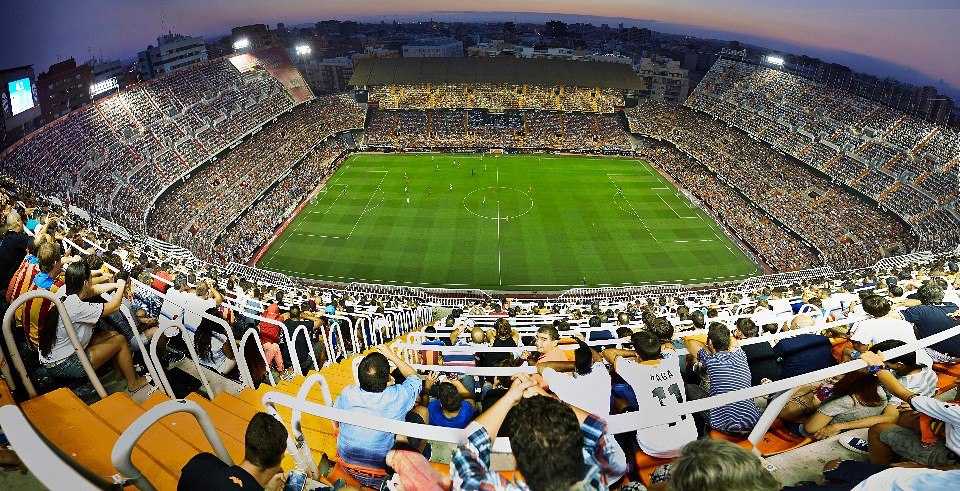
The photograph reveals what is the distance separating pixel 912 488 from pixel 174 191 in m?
40.6

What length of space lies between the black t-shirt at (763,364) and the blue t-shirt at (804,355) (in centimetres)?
21

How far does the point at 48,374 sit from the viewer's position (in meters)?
5.15

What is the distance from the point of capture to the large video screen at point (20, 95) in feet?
101

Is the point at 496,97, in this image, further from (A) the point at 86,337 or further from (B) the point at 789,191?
(A) the point at 86,337

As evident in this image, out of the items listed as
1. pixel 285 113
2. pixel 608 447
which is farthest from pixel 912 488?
pixel 285 113

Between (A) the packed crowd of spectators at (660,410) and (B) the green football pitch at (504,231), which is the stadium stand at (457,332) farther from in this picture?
(B) the green football pitch at (504,231)

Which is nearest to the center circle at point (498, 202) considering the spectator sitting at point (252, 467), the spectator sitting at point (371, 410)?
the spectator sitting at point (371, 410)

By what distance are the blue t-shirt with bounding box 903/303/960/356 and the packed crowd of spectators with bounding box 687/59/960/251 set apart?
2596 cm

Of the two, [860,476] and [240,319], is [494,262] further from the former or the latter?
[860,476]

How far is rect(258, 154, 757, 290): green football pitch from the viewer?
30.0m

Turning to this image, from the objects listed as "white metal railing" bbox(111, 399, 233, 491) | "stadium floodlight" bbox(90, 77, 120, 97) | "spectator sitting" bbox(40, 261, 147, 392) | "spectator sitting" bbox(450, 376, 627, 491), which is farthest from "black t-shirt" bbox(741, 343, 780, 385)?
"stadium floodlight" bbox(90, 77, 120, 97)

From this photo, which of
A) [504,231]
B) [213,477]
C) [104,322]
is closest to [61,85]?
[504,231]

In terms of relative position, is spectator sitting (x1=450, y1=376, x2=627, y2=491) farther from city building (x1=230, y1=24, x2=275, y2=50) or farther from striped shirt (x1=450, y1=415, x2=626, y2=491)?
city building (x1=230, y1=24, x2=275, y2=50)

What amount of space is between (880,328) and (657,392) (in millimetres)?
3164
